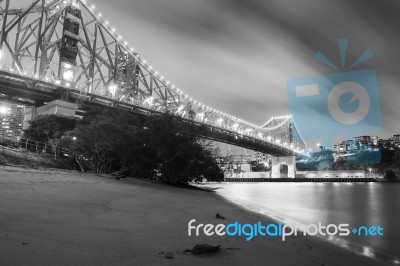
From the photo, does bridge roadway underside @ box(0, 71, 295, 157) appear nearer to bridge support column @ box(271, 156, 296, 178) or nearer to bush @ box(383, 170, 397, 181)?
bridge support column @ box(271, 156, 296, 178)

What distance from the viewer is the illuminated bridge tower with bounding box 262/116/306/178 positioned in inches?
3511

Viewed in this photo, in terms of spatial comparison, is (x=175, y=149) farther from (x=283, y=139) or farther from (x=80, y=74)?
(x=283, y=139)

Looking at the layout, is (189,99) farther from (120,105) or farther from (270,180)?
(270,180)

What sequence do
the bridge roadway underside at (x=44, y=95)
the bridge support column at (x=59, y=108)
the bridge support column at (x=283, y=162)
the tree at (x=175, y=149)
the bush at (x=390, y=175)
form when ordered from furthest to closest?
the bridge support column at (x=283, y=162), the bush at (x=390, y=175), the bridge support column at (x=59, y=108), the bridge roadway underside at (x=44, y=95), the tree at (x=175, y=149)

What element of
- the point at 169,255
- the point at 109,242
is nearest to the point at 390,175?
the point at 169,255

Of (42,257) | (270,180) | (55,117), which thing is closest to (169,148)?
(55,117)

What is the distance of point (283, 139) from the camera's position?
392ft

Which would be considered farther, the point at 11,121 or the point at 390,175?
the point at 11,121

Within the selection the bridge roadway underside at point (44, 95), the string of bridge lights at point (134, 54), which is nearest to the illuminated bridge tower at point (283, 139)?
the string of bridge lights at point (134, 54)

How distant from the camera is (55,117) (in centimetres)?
3066

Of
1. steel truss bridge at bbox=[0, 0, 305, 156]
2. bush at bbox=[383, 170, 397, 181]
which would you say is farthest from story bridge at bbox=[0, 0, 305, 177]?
bush at bbox=[383, 170, 397, 181]

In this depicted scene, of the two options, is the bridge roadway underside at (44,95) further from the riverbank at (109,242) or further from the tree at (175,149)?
the riverbank at (109,242)

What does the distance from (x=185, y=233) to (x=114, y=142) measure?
16.4 meters

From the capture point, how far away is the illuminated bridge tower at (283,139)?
3511 inches
